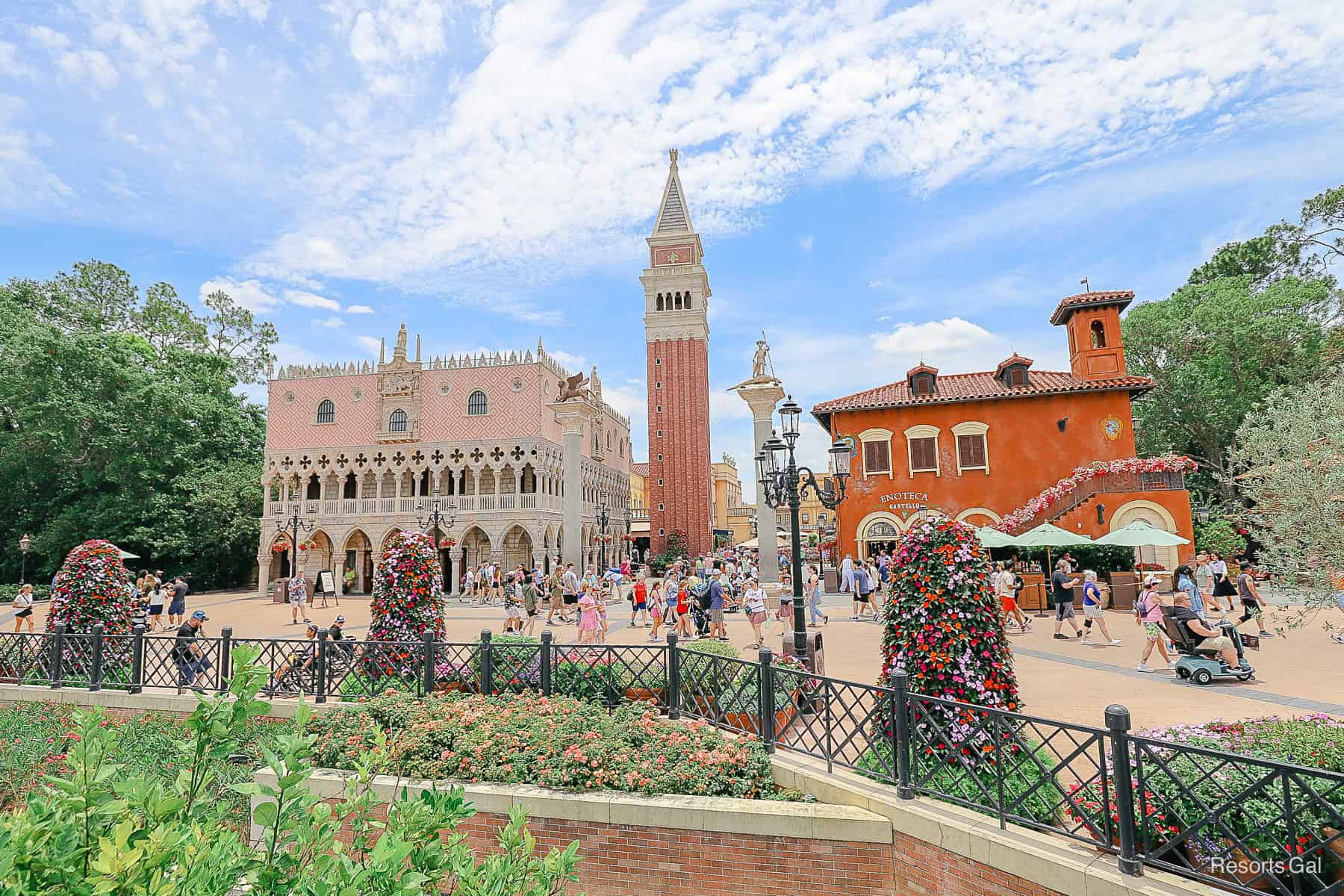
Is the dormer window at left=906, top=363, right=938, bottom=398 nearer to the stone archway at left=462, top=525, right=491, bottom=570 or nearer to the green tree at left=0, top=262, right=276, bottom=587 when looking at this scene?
the stone archway at left=462, top=525, right=491, bottom=570

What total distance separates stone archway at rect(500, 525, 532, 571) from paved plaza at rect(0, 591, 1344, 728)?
45.1ft

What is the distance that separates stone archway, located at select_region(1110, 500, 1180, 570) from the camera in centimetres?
2267

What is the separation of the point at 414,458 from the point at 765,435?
18.8 metres

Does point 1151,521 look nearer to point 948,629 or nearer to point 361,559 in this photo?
point 948,629

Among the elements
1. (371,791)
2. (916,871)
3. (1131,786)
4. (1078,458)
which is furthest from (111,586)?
(1078,458)

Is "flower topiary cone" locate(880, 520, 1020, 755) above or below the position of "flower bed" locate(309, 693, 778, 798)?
above

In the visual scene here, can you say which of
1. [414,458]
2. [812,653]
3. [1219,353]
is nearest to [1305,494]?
[812,653]

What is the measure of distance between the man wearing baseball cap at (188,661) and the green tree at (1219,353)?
2987cm


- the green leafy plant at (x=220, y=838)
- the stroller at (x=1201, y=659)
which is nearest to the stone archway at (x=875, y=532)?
the stroller at (x=1201, y=659)

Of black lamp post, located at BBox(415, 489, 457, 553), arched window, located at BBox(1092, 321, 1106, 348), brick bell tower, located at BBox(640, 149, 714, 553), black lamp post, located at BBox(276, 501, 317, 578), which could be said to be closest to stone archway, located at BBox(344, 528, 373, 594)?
black lamp post, located at BBox(276, 501, 317, 578)

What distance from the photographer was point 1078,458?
25531mm

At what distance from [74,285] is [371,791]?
148 feet

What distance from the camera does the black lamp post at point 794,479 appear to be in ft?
31.4

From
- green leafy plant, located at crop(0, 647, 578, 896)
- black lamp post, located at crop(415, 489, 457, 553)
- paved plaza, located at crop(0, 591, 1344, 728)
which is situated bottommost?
paved plaza, located at crop(0, 591, 1344, 728)
